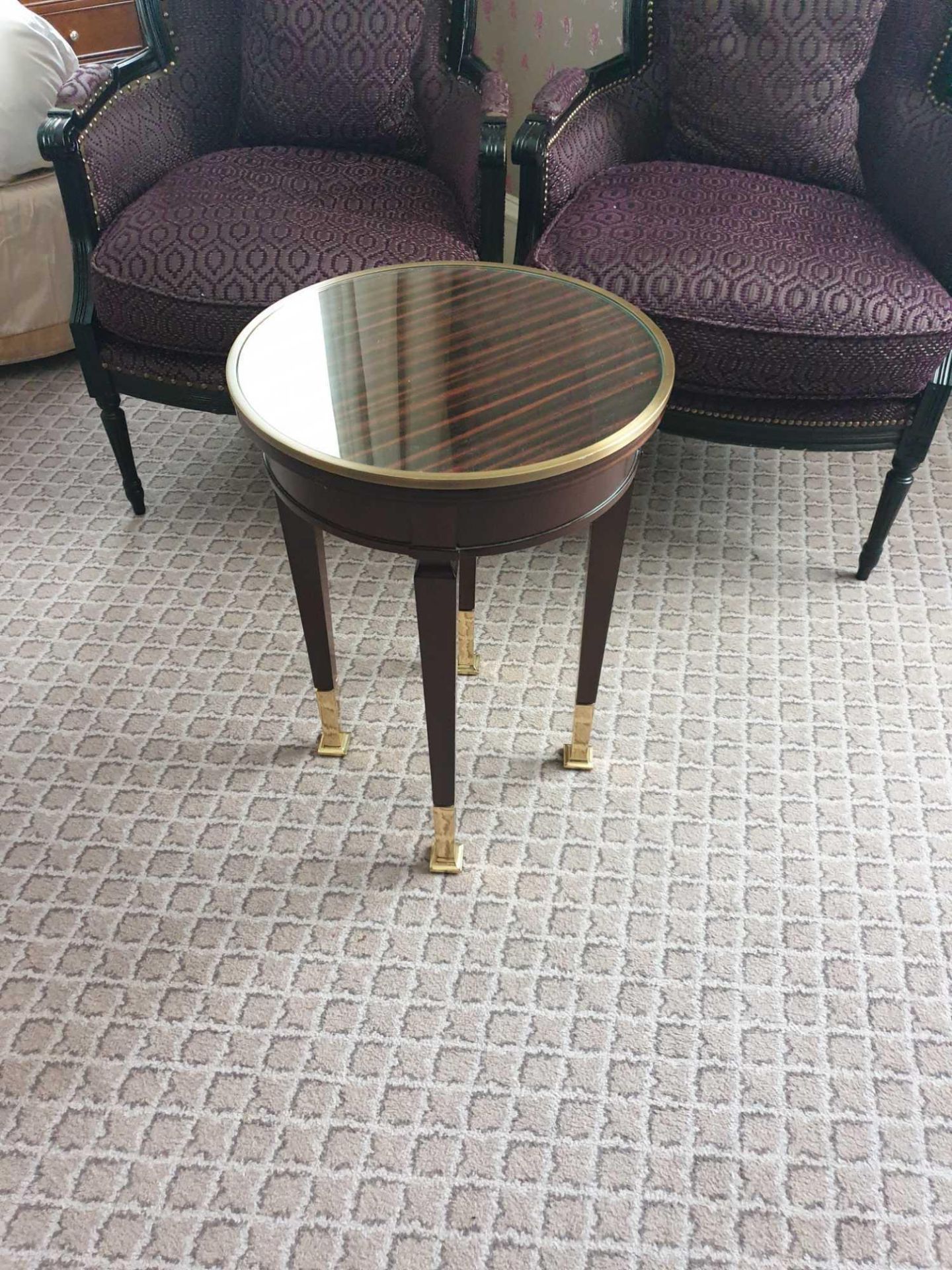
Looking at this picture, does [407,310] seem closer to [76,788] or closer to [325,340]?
[325,340]

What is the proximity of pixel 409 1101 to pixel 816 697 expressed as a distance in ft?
3.00

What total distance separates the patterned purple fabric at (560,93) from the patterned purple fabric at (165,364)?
0.69m

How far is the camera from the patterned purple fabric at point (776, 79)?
1859mm

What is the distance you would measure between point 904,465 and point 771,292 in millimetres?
384

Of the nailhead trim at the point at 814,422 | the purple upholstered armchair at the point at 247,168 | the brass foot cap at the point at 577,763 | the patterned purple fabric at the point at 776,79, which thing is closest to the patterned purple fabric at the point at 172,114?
the purple upholstered armchair at the point at 247,168

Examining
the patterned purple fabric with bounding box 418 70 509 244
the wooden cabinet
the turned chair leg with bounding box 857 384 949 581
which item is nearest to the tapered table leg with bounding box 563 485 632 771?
the turned chair leg with bounding box 857 384 949 581

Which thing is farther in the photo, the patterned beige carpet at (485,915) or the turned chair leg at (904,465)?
the turned chair leg at (904,465)

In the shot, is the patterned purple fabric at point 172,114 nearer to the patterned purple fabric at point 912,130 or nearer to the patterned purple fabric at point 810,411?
the patterned purple fabric at point 810,411

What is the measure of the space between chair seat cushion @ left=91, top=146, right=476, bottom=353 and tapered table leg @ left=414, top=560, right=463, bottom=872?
0.77 metres

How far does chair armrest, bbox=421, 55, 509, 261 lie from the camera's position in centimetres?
171

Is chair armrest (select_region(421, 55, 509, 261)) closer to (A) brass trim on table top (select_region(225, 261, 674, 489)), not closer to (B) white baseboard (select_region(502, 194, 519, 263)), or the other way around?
(A) brass trim on table top (select_region(225, 261, 674, 489))

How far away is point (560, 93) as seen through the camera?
6.09 feet

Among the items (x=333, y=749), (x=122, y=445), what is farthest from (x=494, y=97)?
(x=333, y=749)

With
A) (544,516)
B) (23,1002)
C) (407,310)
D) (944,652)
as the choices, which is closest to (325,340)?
(407,310)
